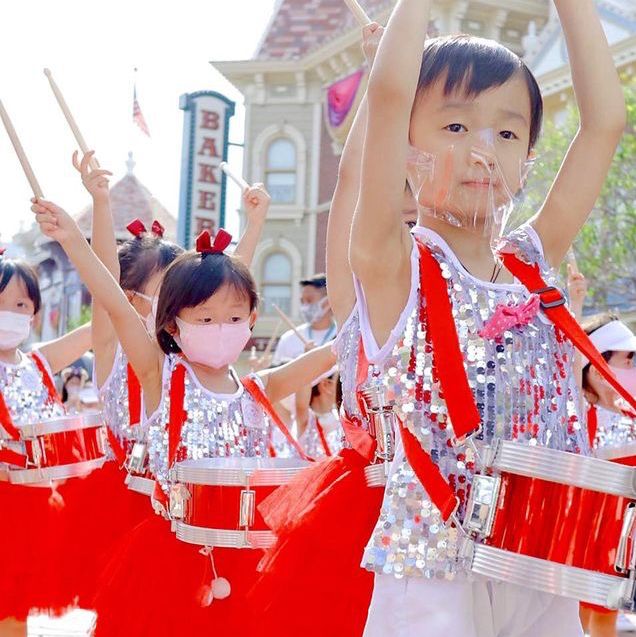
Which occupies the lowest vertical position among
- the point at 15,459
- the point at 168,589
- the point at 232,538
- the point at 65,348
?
the point at 168,589

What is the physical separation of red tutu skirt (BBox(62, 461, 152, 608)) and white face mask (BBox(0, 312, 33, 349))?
851 mm

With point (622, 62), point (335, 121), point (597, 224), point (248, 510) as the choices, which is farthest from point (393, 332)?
point (335, 121)

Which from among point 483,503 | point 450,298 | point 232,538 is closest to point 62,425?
point 232,538

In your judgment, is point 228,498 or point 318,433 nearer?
point 228,498

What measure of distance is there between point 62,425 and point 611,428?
314 centimetres

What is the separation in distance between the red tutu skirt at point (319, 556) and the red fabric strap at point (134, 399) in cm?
198

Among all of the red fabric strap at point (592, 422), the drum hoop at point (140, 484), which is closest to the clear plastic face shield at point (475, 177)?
the drum hoop at point (140, 484)

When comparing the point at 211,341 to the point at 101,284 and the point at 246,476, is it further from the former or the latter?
the point at 246,476

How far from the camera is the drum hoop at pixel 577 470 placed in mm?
2064

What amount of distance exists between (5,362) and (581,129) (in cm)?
383

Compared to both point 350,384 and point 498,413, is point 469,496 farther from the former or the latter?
point 350,384

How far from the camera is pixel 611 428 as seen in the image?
274 inches

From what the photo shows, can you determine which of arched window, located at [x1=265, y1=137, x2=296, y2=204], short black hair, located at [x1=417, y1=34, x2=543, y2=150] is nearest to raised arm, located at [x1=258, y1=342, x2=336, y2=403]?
short black hair, located at [x1=417, y1=34, x2=543, y2=150]

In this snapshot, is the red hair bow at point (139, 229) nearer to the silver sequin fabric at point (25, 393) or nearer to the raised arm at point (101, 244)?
the raised arm at point (101, 244)
